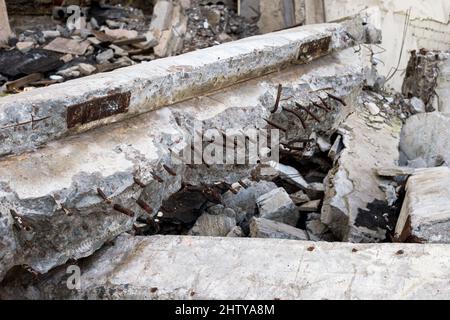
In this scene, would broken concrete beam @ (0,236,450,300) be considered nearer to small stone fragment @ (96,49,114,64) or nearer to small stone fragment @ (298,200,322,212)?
small stone fragment @ (298,200,322,212)

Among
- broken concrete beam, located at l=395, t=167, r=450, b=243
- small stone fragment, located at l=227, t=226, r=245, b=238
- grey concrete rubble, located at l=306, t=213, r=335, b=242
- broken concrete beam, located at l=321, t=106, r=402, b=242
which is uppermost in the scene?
broken concrete beam, located at l=395, t=167, r=450, b=243

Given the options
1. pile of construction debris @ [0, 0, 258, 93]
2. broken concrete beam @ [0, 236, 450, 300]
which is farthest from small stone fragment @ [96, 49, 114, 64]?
broken concrete beam @ [0, 236, 450, 300]

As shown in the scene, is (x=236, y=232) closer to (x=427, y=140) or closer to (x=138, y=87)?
(x=138, y=87)

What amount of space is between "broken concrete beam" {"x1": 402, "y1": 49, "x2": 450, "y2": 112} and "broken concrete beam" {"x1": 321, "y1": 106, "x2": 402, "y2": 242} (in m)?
1.23

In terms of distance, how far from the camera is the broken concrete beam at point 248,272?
2.51 metres

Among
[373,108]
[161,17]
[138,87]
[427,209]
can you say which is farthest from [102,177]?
[161,17]

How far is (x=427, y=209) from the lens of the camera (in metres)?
3.47

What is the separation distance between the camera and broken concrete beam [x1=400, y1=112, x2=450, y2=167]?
5.15 metres

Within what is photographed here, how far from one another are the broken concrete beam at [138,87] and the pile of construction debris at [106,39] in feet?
10.1

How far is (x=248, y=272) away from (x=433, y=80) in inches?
Answer: 196

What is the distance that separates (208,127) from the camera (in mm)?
3266

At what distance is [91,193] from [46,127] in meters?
0.36

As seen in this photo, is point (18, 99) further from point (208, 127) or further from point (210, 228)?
point (210, 228)
